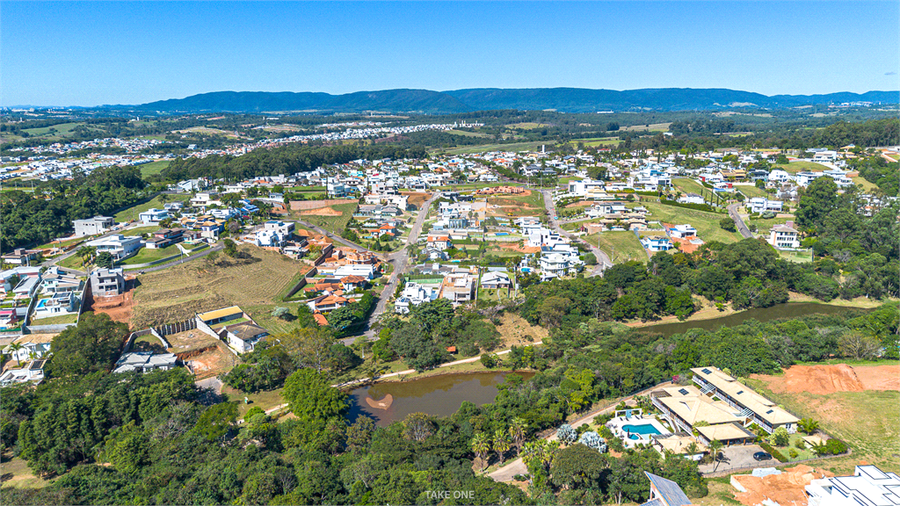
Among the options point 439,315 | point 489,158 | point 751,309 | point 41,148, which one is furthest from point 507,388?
point 41,148

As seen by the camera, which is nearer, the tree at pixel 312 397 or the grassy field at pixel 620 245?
the tree at pixel 312 397

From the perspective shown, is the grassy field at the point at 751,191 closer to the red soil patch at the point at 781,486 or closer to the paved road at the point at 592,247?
the paved road at the point at 592,247

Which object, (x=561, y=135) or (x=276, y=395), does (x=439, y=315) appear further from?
(x=561, y=135)

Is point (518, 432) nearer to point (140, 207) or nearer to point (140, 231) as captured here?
point (140, 231)

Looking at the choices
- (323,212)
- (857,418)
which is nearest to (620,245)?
(857,418)

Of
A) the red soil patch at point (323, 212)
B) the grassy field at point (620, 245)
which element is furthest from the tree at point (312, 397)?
the red soil patch at point (323, 212)

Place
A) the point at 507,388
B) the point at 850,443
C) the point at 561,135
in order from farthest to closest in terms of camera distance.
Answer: the point at 561,135 → the point at 507,388 → the point at 850,443
